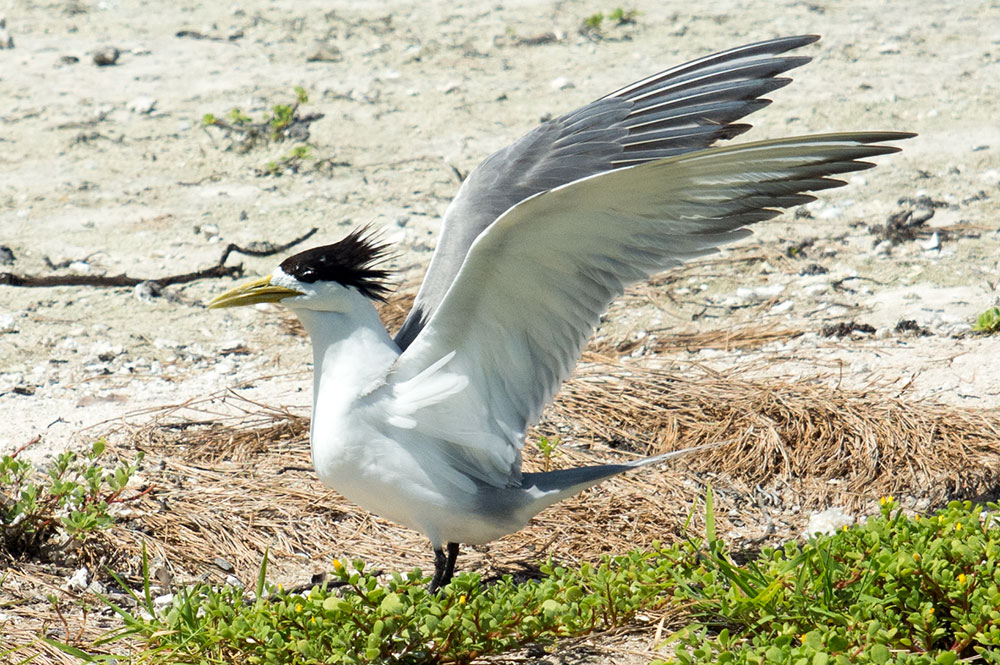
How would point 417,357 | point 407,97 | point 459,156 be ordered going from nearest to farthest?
point 417,357 < point 459,156 < point 407,97

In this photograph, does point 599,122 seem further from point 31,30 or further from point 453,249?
point 31,30

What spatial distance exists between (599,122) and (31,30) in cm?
638

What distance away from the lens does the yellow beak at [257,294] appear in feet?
9.84

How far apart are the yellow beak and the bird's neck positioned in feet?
0.27

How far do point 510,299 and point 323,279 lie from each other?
20.7 inches

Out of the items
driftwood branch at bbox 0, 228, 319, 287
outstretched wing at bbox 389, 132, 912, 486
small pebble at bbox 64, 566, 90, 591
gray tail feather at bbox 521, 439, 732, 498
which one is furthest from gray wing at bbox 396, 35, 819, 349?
driftwood branch at bbox 0, 228, 319, 287

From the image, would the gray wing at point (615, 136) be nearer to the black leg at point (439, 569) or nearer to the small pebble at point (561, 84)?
the black leg at point (439, 569)

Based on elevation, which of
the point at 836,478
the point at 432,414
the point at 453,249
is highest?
the point at 453,249

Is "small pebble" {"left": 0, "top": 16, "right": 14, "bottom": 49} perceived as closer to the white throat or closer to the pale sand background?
the pale sand background

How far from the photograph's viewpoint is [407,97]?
7363 mm

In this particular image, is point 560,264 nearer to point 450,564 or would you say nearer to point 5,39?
point 450,564

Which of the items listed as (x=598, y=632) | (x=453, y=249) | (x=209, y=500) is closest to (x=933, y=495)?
(x=598, y=632)

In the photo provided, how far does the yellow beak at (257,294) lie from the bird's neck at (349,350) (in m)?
0.08

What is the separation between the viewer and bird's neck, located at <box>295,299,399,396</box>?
2945 millimetres
